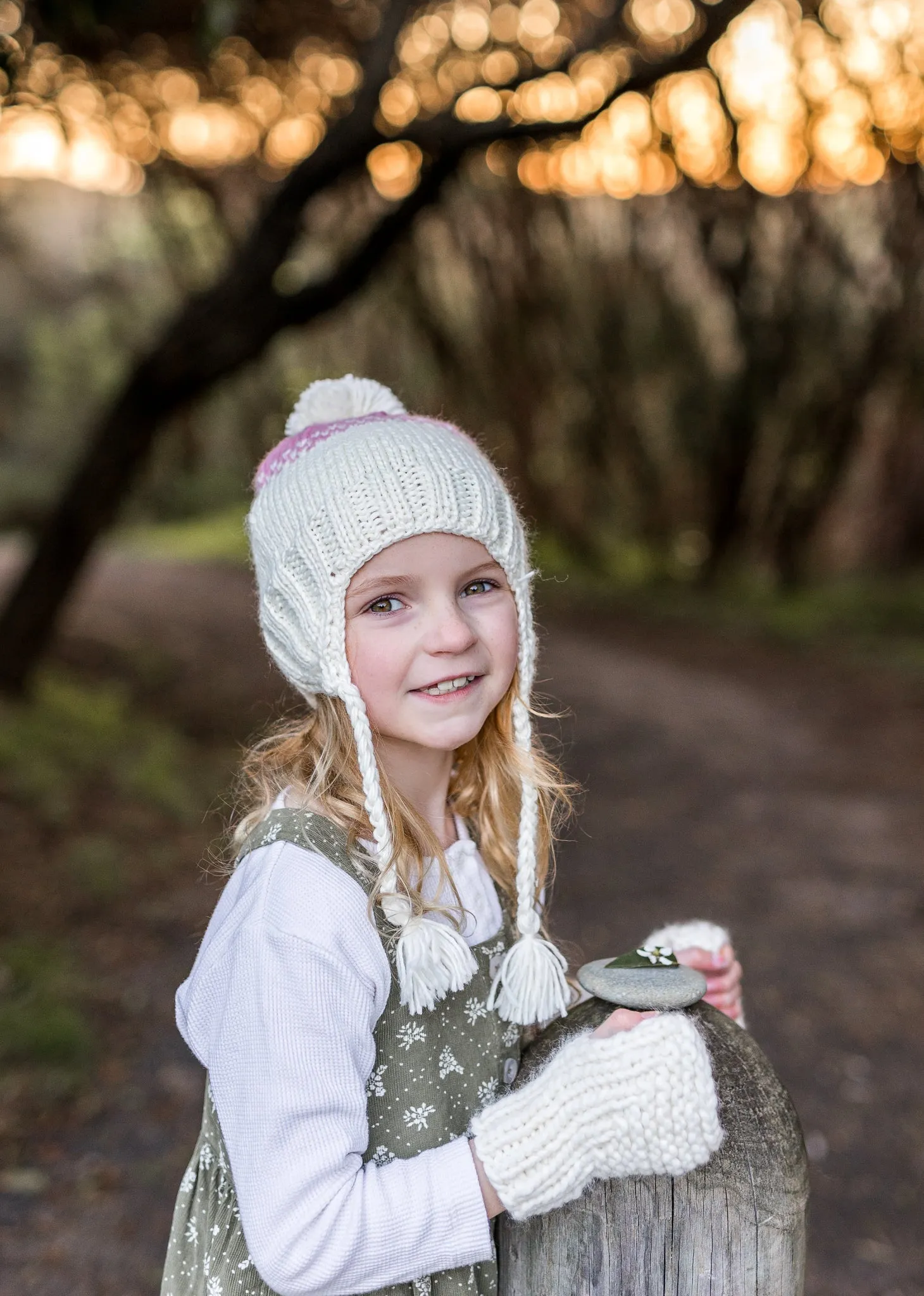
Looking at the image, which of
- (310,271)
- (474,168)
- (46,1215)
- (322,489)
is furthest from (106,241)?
(322,489)

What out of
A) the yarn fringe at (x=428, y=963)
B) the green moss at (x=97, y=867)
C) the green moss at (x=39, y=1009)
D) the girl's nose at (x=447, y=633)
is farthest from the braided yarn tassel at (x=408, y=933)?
the green moss at (x=97, y=867)

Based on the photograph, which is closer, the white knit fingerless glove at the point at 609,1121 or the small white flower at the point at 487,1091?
the white knit fingerless glove at the point at 609,1121

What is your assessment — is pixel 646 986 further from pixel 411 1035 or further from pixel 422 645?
pixel 422 645

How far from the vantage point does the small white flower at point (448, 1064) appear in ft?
5.16

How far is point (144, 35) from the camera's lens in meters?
6.73

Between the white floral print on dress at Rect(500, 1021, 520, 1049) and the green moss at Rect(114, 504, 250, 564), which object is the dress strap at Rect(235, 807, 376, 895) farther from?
the green moss at Rect(114, 504, 250, 564)

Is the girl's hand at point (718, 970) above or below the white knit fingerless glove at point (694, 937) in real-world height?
below

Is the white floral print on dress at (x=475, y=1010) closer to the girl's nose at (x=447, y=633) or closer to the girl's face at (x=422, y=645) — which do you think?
the girl's face at (x=422, y=645)

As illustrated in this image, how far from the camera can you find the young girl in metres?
1.32

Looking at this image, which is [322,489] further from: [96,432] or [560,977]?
[96,432]

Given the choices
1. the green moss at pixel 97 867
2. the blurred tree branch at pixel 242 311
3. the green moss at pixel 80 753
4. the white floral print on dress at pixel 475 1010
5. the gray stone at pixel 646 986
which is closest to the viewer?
the gray stone at pixel 646 986

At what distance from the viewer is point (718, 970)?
1800mm

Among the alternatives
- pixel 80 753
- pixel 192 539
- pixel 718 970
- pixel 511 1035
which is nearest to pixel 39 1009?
pixel 80 753

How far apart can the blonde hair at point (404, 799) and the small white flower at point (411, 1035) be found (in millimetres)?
145
